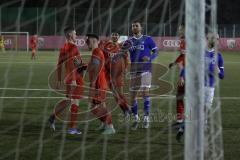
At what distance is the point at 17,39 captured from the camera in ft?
128

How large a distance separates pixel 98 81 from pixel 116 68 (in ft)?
6.07

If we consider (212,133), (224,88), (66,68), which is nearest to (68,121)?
(66,68)

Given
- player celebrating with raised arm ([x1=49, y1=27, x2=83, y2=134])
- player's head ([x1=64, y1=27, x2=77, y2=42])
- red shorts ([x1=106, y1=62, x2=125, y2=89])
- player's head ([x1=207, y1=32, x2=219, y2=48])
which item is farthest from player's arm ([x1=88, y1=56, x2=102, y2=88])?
player's head ([x1=207, y1=32, x2=219, y2=48])

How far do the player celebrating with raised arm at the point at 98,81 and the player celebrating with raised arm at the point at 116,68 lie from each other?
838 mm

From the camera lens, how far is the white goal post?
37.9 meters

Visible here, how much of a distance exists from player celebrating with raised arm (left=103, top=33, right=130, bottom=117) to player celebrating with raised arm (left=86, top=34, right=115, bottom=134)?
0.84 metres

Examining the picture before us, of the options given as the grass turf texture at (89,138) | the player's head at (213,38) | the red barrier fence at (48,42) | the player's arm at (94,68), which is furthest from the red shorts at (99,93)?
the red barrier fence at (48,42)

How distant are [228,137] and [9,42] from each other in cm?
3357

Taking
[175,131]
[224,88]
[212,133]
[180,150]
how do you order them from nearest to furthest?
[212,133] → [180,150] → [175,131] → [224,88]

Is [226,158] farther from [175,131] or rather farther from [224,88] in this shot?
[224,88]

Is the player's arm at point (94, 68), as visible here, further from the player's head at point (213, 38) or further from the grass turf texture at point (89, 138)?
the player's head at point (213, 38)

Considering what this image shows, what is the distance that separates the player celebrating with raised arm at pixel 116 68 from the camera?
9.11m

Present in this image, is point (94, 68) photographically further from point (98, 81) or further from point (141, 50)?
point (141, 50)

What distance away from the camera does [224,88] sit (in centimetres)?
1473
